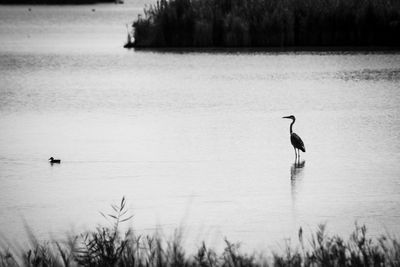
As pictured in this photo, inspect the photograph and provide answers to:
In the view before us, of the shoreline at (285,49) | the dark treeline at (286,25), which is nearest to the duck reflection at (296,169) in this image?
the shoreline at (285,49)

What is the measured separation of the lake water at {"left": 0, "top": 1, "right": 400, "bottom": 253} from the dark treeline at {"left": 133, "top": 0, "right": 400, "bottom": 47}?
194cm

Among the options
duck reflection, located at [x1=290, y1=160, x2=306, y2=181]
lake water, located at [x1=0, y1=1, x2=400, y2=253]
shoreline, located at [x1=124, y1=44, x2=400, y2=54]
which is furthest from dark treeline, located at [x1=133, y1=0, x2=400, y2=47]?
duck reflection, located at [x1=290, y1=160, x2=306, y2=181]

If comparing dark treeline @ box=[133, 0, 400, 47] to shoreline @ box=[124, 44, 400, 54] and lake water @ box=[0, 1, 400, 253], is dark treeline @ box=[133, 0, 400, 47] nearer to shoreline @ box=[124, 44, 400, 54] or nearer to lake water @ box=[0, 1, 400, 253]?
shoreline @ box=[124, 44, 400, 54]

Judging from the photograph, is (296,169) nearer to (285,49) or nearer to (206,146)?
(206,146)

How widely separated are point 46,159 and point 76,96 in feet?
18.1

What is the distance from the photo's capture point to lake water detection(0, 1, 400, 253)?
7281mm

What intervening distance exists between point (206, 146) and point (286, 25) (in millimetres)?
12055

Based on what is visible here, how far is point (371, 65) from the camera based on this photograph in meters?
18.7

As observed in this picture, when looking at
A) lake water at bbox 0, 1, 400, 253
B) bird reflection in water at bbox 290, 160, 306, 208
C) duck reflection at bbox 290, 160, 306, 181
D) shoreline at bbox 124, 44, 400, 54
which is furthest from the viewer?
shoreline at bbox 124, 44, 400, 54

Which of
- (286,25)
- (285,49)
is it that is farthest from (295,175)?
(286,25)

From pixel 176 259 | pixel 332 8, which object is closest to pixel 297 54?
pixel 332 8

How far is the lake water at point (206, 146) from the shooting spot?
7281 mm

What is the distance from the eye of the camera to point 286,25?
21891mm

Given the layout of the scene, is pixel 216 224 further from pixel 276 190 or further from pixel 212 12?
pixel 212 12
